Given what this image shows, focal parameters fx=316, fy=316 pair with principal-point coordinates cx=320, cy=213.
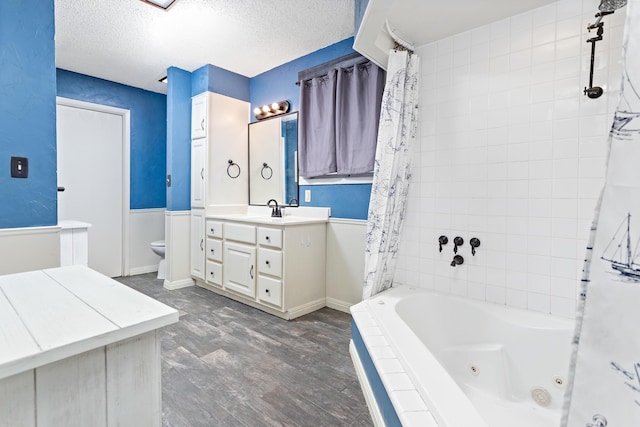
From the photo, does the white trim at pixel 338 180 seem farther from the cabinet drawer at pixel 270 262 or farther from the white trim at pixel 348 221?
the cabinet drawer at pixel 270 262

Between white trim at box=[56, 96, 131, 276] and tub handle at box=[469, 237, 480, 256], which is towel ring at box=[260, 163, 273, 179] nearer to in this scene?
white trim at box=[56, 96, 131, 276]

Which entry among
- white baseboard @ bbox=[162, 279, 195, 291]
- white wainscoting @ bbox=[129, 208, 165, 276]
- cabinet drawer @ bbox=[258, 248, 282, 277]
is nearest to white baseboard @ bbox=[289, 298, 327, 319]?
cabinet drawer @ bbox=[258, 248, 282, 277]

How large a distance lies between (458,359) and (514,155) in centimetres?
117

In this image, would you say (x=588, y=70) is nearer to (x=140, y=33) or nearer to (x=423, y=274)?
(x=423, y=274)

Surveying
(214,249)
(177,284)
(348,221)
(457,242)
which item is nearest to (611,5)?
(457,242)

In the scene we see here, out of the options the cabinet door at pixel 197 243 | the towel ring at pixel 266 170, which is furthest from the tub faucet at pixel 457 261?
the cabinet door at pixel 197 243

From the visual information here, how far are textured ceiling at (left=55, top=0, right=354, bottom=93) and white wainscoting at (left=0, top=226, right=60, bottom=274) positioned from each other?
1760mm

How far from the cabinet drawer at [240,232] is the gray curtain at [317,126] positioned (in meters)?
0.73

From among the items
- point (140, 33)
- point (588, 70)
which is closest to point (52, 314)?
point (588, 70)

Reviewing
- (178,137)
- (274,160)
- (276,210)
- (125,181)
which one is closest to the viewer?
(276,210)

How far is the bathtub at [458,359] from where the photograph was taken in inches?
41.5

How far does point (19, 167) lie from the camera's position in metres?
1.56

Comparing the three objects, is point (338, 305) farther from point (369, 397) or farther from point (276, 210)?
point (369, 397)

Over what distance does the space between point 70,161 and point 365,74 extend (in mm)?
3424
